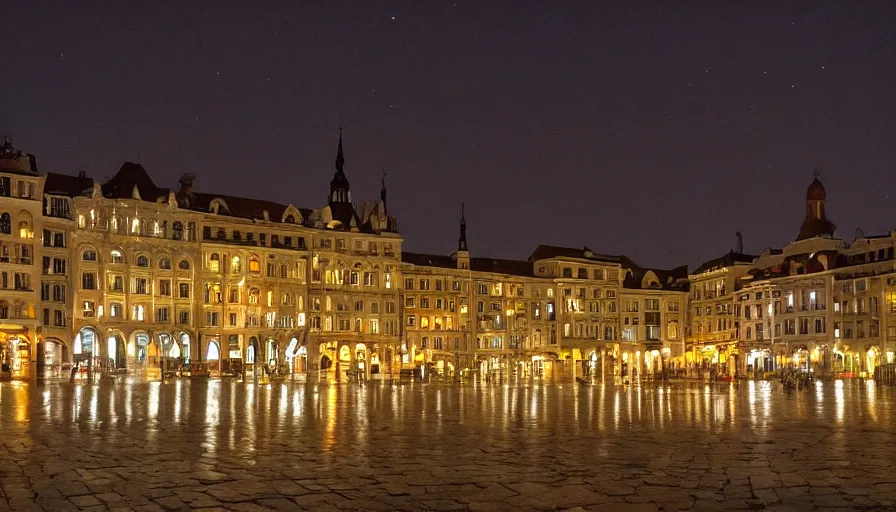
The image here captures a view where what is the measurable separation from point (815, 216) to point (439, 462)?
12141 cm

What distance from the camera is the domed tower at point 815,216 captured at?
12444 cm

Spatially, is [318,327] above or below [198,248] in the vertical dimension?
below

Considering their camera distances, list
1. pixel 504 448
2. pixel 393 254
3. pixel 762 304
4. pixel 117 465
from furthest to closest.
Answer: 1. pixel 762 304
2. pixel 393 254
3. pixel 504 448
4. pixel 117 465

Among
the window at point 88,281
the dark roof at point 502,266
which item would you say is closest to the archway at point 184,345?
the window at point 88,281

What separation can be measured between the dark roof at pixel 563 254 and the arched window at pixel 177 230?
49.4 meters

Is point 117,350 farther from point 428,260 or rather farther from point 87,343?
point 428,260

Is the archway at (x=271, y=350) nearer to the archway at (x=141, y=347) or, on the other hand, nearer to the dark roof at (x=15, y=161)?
the archway at (x=141, y=347)

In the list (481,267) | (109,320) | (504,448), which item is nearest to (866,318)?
(481,267)

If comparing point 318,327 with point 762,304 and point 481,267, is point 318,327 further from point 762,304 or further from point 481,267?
point 762,304

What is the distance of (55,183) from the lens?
3556 inches

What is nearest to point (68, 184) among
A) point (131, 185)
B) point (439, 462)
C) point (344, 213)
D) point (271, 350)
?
point (131, 185)

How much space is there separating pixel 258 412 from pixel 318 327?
77947 millimetres

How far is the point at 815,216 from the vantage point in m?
127

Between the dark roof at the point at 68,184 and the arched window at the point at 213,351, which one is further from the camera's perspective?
the arched window at the point at 213,351
